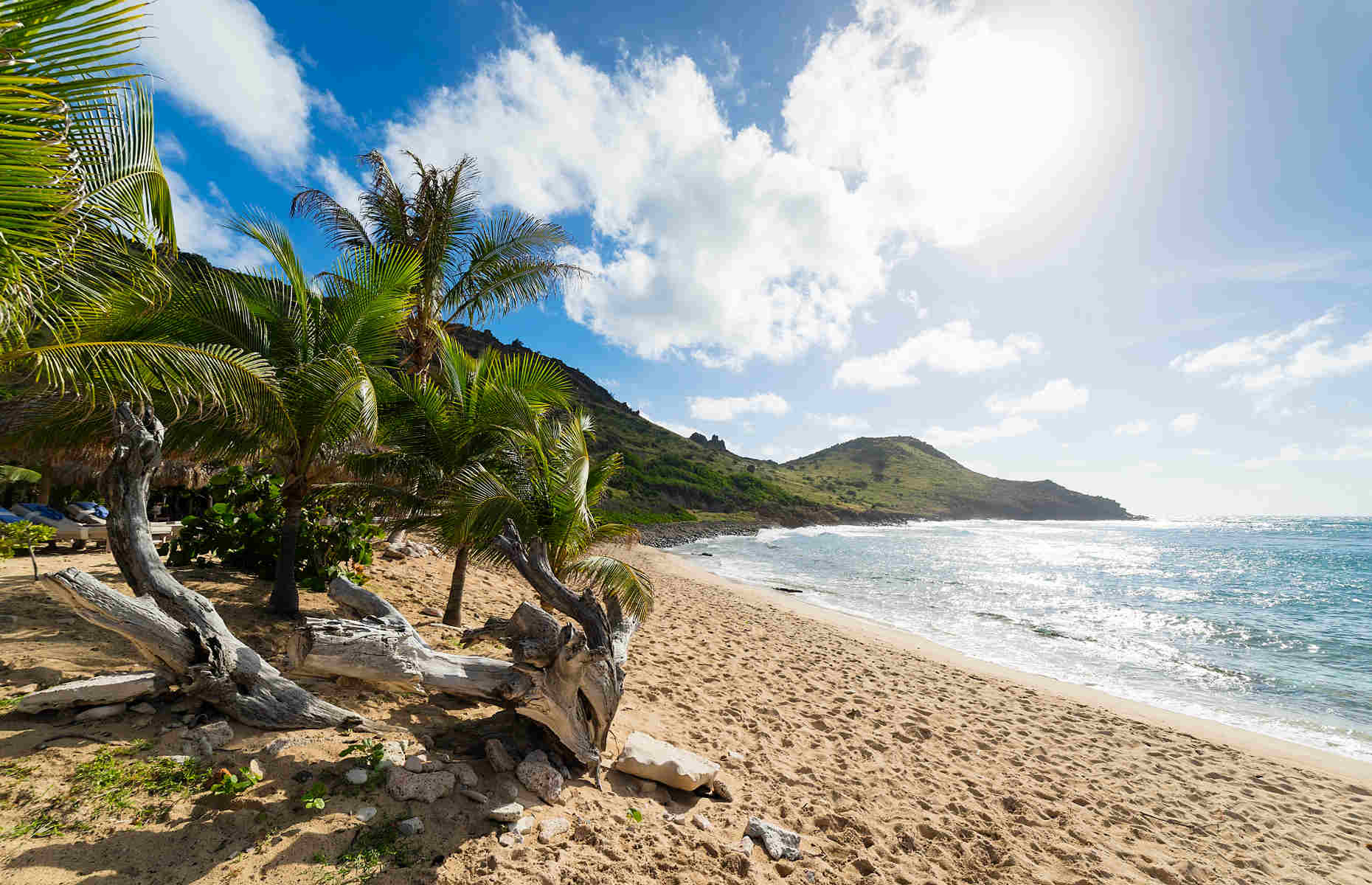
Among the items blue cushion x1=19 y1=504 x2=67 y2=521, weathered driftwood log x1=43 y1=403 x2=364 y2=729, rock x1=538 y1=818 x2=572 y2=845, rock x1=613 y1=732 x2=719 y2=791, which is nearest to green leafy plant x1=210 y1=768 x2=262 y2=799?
weathered driftwood log x1=43 y1=403 x2=364 y2=729

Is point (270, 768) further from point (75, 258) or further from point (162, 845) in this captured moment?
point (75, 258)

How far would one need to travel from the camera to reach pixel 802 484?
11012cm

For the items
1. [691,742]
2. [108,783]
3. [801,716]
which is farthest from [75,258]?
[801,716]

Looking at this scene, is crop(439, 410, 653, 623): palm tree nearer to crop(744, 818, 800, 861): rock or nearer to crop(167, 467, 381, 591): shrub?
crop(744, 818, 800, 861): rock

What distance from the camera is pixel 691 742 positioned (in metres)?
5.31

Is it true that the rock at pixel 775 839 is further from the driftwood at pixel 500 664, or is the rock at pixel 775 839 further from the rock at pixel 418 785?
the rock at pixel 418 785

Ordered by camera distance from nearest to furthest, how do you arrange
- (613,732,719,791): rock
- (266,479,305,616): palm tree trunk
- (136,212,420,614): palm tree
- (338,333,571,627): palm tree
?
(613,732,719,791): rock < (136,212,420,614): palm tree < (266,479,305,616): palm tree trunk < (338,333,571,627): palm tree

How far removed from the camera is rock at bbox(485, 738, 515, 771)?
3.87 metres

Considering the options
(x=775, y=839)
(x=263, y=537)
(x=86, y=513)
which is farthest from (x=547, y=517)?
(x=86, y=513)

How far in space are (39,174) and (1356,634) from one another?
92.9 feet

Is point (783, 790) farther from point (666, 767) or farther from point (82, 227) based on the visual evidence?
point (82, 227)

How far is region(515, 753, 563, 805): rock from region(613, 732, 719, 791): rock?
657 millimetres

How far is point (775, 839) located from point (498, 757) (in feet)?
6.98

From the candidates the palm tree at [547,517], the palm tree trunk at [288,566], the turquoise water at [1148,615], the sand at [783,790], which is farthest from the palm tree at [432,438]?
the turquoise water at [1148,615]
